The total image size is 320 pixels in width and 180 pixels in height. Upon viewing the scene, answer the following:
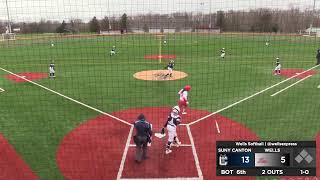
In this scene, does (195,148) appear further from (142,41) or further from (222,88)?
(142,41)

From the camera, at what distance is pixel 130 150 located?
8.90 meters

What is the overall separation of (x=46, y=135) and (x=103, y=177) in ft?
11.0

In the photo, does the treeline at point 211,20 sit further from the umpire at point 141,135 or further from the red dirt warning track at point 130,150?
the umpire at point 141,135

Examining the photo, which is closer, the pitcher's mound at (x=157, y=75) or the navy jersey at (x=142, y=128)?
the navy jersey at (x=142, y=128)

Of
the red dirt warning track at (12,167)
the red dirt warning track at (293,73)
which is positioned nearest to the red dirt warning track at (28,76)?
the red dirt warning track at (12,167)

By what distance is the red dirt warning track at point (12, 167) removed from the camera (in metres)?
7.83

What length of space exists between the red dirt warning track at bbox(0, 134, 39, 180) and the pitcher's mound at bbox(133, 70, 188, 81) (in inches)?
428

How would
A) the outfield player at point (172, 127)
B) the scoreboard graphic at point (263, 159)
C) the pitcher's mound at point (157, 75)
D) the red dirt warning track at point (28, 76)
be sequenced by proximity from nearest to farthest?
the scoreboard graphic at point (263, 159) → the outfield player at point (172, 127) → the pitcher's mound at point (157, 75) → the red dirt warning track at point (28, 76)

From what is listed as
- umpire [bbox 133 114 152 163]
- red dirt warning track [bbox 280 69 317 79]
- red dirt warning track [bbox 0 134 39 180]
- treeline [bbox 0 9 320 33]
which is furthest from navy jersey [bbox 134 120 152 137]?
red dirt warning track [bbox 280 69 317 79]

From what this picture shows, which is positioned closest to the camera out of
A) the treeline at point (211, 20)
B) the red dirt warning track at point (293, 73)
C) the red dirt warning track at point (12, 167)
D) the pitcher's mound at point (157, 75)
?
the red dirt warning track at point (12, 167)

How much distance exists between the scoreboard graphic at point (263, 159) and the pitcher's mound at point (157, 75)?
11.8m

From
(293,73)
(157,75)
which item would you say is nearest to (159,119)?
(157,75)

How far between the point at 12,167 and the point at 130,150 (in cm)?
287

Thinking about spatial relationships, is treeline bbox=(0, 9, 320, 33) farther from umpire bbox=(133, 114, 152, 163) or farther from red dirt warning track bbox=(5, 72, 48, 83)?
umpire bbox=(133, 114, 152, 163)
